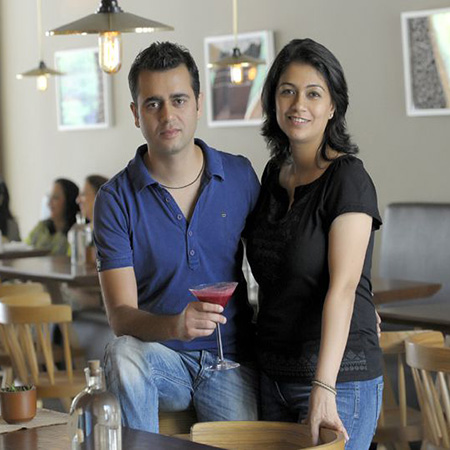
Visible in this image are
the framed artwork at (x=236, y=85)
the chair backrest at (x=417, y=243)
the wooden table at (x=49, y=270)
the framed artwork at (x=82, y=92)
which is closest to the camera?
the wooden table at (x=49, y=270)

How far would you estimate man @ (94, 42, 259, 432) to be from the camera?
290cm

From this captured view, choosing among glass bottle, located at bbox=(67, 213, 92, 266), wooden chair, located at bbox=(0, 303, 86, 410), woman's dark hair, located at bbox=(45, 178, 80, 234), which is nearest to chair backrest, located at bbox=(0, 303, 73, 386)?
wooden chair, located at bbox=(0, 303, 86, 410)

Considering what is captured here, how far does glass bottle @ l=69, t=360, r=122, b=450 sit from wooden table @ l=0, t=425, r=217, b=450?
15 cm

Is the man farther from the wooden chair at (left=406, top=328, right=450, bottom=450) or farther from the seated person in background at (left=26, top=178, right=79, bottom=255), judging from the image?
the seated person in background at (left=26, top=178, right=79, bottom=255)

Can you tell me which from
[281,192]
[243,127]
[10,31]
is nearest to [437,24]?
[243,127]

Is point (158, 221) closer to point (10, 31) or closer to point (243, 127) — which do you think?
point (243, 127)

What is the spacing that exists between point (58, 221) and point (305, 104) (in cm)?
505

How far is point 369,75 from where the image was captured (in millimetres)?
6828

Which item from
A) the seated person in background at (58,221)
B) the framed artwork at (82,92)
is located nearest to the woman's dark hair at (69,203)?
the seated person in background at (58,221)

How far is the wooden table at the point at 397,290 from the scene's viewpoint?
5.21 m

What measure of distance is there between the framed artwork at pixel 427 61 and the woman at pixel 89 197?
82.4 inches

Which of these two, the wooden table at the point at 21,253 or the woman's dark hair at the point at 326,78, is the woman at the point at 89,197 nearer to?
the wooden table at the point at 21,253

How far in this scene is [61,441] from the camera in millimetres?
2568

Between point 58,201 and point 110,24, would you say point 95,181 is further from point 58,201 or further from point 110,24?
point 110,24
